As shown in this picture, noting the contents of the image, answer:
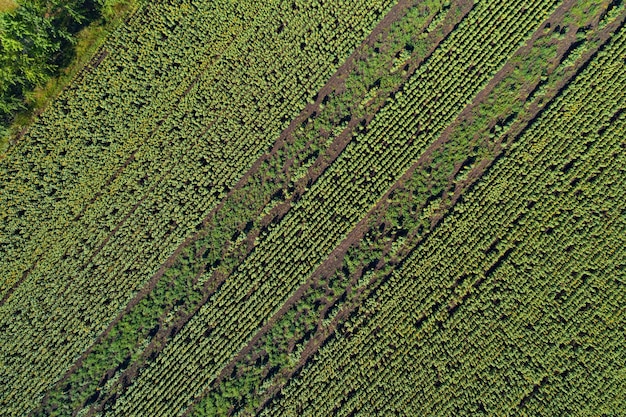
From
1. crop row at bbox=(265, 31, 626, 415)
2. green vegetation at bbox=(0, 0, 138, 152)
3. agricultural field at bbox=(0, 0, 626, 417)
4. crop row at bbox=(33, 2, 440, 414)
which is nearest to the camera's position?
crop row at bbox=(265, 31, 626, 415)

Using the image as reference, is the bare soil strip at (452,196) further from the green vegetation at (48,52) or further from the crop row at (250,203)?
the green vegetation at (48,52)

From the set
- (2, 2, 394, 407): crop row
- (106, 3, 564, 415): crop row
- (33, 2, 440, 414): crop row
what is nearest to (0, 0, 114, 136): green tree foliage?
(2, 2, 394, 407): crop row

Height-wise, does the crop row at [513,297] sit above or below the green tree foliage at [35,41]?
above

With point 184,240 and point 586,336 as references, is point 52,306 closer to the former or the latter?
point 184,240

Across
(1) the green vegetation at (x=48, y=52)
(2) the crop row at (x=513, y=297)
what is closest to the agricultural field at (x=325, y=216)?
(2) the crop row at (x=513, y=297)

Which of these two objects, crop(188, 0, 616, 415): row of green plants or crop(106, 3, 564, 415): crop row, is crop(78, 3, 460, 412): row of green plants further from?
crop(188, 0, 616, 415): row of green plants

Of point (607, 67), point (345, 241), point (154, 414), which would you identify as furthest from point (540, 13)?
point (154, 414)

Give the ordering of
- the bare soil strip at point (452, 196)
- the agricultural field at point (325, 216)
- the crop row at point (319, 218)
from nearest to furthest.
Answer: the agricultural field at point (325, 216) → the bare soil strip at point (452, 196) → the crop row at point (319, 218)
